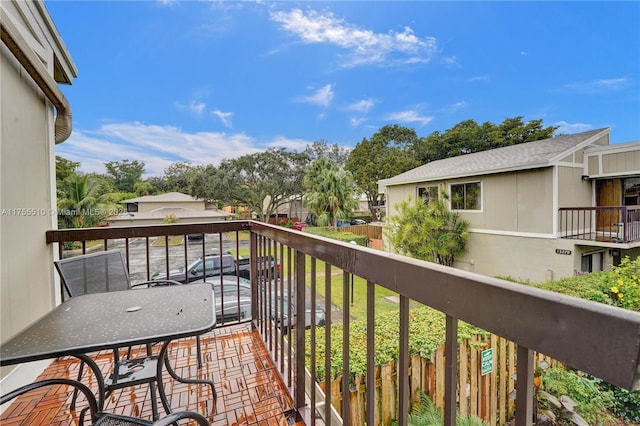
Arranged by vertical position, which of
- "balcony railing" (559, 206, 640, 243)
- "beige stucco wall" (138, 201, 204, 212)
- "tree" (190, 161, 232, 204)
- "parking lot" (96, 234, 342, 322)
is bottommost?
"parking lot" (96, 234, 342, 322)

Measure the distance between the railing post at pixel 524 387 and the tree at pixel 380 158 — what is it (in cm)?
2281

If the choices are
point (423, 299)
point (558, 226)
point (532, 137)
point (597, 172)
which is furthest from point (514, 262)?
point (532, 137)

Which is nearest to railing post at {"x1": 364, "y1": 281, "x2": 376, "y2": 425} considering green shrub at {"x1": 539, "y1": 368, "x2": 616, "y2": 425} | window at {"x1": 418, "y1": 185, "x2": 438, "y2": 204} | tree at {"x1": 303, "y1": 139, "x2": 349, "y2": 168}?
green shrub at {"x1": 539, "y1": 368, "x2": 616, "y2": 425}

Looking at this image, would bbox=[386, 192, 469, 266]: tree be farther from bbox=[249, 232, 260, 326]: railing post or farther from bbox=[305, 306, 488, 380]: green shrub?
bbox=[249, 232, 260, 326]: railing post

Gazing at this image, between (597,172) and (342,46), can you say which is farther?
(342,46)

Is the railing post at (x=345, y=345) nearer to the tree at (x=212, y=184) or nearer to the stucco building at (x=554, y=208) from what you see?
the stucco building at (x=554, y=208)

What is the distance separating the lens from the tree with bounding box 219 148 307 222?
74.6 feet

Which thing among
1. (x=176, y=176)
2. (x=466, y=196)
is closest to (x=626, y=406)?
(x=466, y=196)

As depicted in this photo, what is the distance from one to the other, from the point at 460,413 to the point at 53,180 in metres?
3.64

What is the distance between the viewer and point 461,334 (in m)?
2.51

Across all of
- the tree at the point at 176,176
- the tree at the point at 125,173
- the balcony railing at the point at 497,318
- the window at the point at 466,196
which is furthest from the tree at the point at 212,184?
the balcony railing at the point at 497,318

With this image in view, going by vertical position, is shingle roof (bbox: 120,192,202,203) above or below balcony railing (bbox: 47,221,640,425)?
above

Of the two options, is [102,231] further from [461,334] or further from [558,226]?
[558,226]

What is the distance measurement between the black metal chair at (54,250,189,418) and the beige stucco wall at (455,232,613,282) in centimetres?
909
